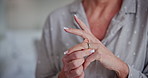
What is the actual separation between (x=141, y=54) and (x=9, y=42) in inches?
96.6

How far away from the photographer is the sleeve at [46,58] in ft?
3.14

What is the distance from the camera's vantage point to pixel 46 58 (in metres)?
0.98

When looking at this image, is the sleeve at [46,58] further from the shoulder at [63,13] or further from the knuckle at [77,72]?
the knuckle at [77,72]

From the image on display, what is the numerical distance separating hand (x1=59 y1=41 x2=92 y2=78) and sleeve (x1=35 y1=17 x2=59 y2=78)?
304 millimetres

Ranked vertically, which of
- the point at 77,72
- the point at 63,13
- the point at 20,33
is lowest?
Result: the point at 20,33

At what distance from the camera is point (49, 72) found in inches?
38.7

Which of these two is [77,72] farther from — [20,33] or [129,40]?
[20,33]

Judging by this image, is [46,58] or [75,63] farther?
[46,58]

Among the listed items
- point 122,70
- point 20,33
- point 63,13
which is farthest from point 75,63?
point 20,33

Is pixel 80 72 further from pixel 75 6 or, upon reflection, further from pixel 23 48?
pixel 23 48

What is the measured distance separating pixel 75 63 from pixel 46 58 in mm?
377

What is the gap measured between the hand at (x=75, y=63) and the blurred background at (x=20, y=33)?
1.97 metres

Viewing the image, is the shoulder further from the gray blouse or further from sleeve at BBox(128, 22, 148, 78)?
sleeve at BBox(128, 22, 148, 78)

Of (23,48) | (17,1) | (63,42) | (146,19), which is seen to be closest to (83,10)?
(63,42)
